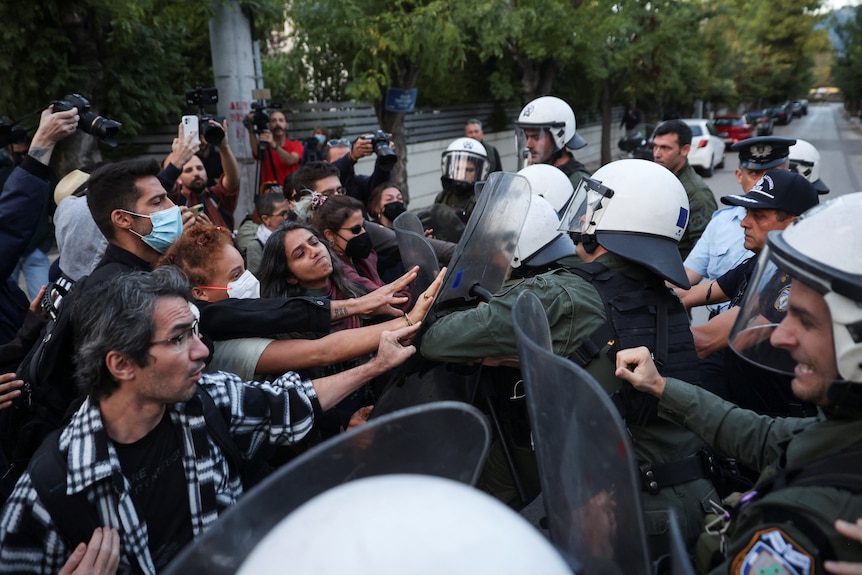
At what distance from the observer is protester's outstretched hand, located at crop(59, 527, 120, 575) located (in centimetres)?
170

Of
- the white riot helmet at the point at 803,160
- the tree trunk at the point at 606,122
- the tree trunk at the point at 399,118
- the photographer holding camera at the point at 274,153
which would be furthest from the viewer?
the tree trunk at the point at 606,122

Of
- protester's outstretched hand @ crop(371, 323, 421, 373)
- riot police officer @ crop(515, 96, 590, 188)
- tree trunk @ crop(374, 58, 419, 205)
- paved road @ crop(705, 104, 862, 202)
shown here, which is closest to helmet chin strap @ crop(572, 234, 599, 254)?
protester's outstretched hand @ crop(371, 323, 421, 373)

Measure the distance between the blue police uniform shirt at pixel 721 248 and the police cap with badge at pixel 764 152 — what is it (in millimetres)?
453

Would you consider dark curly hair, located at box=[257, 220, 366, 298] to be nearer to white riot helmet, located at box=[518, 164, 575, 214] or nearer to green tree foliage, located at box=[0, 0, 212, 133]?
white riot helmet, located at box=[518, 164, 575, 214]

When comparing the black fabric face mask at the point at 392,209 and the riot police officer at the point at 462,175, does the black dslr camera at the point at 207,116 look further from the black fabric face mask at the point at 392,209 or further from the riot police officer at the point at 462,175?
the riot police officer at the point at 462,175

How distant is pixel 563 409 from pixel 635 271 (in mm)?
1003

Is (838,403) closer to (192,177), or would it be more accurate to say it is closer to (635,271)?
(635,271)

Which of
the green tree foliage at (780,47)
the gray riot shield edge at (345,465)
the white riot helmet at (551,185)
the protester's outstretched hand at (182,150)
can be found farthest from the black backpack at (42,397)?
the green tree foliage at (780,47)

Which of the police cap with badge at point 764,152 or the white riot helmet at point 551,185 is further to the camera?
the police cap with badge at point 764,152

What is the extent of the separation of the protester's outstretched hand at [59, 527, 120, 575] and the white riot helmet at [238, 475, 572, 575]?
1.04 meters

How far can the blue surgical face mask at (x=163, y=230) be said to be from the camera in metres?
2.88

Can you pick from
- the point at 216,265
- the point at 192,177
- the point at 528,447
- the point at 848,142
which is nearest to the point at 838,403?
the point at 528,447

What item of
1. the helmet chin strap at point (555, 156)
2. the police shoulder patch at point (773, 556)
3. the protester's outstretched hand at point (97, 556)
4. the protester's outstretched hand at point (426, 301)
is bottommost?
the protester's outstretched hand at point (97, 556)

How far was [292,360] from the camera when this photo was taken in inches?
99.4
